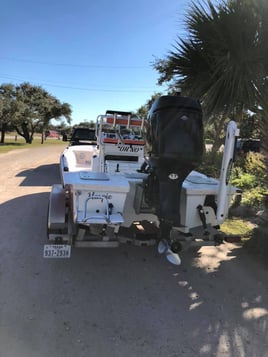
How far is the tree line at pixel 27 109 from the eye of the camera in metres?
29.8

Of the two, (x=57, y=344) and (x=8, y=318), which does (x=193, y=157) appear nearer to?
(x=57, y=344)

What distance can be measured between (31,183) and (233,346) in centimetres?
797

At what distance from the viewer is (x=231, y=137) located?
3.12m

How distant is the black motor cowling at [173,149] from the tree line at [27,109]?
2869 centimetres

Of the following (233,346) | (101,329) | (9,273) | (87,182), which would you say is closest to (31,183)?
(9,273)

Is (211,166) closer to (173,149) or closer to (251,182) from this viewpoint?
(251,182)

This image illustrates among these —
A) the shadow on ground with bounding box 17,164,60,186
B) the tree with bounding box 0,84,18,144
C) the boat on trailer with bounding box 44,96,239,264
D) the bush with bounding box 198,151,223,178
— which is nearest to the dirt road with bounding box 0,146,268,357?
the boat on trailer with bounding box 44,96,239,264

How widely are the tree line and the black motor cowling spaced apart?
2869 cm

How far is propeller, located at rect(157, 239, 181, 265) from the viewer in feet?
10.3

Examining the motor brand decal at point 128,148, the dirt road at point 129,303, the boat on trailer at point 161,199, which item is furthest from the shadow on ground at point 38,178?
the boat on trailer at point 161,199

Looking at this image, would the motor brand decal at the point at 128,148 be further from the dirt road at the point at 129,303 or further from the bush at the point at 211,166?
the bush at the point at 211,166

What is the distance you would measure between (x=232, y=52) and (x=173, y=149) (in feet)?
8.44

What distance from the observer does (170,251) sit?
3.24 metres

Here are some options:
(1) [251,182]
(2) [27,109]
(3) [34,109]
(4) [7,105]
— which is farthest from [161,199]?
(3) [34,109]
